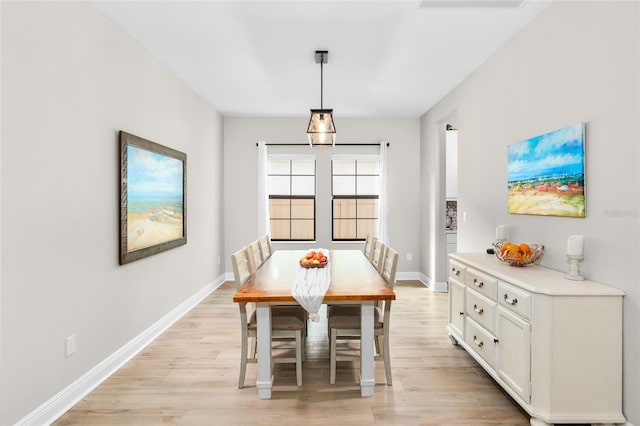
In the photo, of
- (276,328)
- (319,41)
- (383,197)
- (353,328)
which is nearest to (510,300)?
(353,328)

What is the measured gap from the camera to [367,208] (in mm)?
5957

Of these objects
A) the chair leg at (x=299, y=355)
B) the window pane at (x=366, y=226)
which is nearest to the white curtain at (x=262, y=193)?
the window pane at (x=366, y=226)

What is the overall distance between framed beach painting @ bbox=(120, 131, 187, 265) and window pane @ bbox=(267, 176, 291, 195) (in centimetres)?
202

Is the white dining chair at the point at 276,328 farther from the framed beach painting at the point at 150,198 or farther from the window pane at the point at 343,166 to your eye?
the window pane at the point at 343,166

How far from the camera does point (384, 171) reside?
5730 millimetres

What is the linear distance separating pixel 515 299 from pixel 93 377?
288 centimetres

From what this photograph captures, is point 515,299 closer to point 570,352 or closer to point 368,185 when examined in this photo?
point 570,352

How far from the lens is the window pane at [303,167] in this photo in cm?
589

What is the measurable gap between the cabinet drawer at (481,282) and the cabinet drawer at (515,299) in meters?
0.08

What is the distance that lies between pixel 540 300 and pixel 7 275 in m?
2.85

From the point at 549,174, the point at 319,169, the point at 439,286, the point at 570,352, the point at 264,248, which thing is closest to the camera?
the point at 570,352

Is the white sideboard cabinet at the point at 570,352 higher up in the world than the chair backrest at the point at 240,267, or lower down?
lower down

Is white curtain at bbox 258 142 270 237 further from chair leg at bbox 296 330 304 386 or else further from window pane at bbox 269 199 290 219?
chair leg at bbox 296 330 304 386

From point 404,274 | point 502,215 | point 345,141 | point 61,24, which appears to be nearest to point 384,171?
point 345,141
